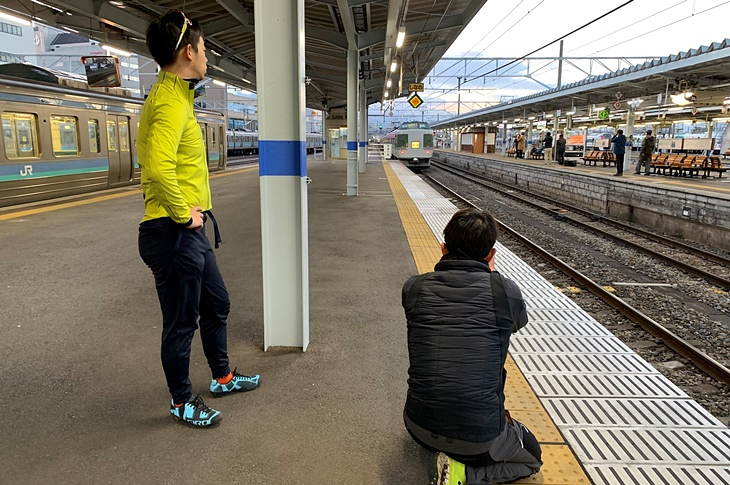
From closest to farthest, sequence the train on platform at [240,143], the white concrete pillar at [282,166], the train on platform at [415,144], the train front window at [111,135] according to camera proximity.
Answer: the white concrete pillar at [282,166] < the train front window at [111,135] < the train on platform at [415,144] < the train on platform at [240,143]

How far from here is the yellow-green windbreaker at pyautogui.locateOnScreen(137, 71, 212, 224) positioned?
2.26 meters

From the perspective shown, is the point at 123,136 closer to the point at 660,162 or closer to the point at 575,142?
the point at 660,162

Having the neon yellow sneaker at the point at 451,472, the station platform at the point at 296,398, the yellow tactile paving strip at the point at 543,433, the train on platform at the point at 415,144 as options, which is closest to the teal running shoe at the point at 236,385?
the station platform at the point at 296,398

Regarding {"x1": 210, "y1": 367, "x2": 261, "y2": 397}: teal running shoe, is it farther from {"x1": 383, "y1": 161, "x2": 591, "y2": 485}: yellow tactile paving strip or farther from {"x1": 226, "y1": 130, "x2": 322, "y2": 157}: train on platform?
{"x1": 226, "y1": 130, "x2": 322, "y2": 157}: train on platform

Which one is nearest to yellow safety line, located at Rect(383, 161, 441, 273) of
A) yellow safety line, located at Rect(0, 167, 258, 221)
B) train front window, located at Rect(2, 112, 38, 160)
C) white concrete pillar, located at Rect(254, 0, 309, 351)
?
white concrete pillar, located at Rect(254, 0, 309, 351)

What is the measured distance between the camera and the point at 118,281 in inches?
206

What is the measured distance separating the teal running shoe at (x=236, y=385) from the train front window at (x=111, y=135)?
11.6m

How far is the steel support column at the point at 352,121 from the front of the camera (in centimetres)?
1340

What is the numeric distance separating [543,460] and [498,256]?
4.94 meters

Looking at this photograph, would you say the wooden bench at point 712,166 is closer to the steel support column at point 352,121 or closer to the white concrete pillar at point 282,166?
the steel support column at point 352,121

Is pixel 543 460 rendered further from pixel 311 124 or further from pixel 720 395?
pixel 311 124

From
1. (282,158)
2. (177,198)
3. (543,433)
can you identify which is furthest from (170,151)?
(543,433)

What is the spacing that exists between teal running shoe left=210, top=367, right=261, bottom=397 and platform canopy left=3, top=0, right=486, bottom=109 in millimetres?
8476

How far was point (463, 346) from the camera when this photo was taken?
201cm
